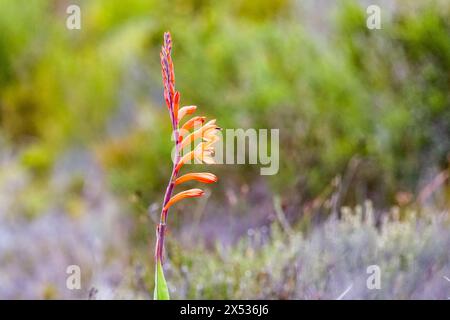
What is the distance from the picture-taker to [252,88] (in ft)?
21.3

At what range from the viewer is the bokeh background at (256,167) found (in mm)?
3811

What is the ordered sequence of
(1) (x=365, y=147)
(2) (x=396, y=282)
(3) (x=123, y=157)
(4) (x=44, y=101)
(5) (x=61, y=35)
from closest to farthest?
(2) (x=396, y=282)
(1) (x=365, y=147)
(3) (x=123, y=157)
(4) (x=44, y=101)
(5) (x=61, y=35)

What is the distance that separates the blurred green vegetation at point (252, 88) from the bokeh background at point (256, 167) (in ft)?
0.06

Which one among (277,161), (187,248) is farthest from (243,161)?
(187,248)

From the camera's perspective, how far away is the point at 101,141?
836 cm

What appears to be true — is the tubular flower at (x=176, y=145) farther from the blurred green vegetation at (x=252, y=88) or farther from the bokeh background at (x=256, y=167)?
the blurred green vegetation at (x=252, y=88)

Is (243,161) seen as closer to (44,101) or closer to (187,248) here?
(187,248)

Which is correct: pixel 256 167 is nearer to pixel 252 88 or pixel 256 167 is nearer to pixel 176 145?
pixel 252 88

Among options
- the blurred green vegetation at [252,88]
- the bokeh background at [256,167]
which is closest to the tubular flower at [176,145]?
the bokeh background at [256,167]

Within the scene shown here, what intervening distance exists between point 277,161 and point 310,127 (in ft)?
1.19

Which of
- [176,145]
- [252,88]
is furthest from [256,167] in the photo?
[176,145]

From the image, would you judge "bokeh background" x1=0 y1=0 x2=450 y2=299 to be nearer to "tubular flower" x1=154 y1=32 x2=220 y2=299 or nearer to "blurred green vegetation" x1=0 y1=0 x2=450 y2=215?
"blurred green vegetation" x1=0 y1=0 x2=450 y2=215

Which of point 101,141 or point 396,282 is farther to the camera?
point 101,141

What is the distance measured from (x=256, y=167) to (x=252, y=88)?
24.6 inches
